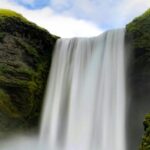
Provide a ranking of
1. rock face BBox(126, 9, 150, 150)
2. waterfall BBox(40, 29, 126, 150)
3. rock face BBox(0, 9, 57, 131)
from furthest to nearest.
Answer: rock face BBox(0, 9, 57, 131) < waterfall BBox(40, 29, 126, 150) < rock face BBox(126, 9, 150, 150)

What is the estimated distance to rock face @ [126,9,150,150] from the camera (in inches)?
837

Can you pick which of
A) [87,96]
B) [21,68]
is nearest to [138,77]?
[87,96]

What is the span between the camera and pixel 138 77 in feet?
72.5

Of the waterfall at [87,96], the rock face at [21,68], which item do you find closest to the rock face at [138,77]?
the waterfall at [87,96]

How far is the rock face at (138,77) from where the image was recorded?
2127 cm

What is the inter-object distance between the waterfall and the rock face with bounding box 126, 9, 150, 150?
20.8 inches

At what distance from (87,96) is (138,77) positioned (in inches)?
140

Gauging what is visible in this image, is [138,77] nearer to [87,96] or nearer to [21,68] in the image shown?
[87,96]

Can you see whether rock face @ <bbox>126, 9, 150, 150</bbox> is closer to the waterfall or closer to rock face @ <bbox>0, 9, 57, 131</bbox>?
the waterfall

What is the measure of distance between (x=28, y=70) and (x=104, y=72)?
5518 mm

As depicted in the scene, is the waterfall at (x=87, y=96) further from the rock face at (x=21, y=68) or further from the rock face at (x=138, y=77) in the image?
the rock face at (x=21, y=68)

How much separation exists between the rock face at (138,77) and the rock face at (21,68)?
267 inches

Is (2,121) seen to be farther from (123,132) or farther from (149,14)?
(149,14)

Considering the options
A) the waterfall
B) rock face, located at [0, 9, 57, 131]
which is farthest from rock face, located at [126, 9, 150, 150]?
rock face, located at [0, 9, 57, 131]
